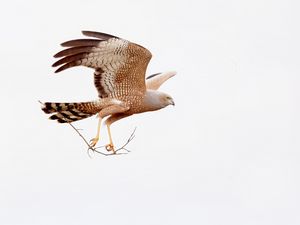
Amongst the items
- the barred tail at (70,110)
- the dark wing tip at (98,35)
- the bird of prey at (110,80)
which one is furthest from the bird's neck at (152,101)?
the dark wing tip at (98,35)

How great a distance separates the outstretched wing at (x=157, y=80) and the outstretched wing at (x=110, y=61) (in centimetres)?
200

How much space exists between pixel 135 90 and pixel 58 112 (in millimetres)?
1507

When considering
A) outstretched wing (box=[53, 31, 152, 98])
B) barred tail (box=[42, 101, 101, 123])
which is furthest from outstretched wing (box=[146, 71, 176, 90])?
barred tail (box=[42, 101, 101, 123])

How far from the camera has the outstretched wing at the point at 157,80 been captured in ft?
66.3

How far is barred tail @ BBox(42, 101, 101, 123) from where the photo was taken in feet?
57.4

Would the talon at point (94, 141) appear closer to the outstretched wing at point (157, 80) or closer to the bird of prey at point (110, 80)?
the bird of prey at point (110, 80)

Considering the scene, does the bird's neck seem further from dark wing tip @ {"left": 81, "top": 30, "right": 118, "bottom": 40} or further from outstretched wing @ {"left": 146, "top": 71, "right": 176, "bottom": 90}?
outstretched wing @ {"left": 146, "top": 71, "right": 176, "bottom": 90}

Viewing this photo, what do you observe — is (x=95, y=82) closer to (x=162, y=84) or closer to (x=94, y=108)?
(x=94, y=108)

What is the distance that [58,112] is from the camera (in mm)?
17609

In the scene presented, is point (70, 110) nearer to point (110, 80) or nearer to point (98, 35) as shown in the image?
point (110, 80)

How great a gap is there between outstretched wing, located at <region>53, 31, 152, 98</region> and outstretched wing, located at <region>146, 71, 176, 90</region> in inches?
78.7

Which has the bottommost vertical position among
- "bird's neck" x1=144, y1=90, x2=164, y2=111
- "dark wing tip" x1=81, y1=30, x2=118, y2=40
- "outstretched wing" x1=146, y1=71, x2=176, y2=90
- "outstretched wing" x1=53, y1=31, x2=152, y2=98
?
"outstretched wing" x1=146, y1=71, x2=176, y2=90

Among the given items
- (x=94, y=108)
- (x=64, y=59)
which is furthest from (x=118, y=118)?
(x=64, y=59)

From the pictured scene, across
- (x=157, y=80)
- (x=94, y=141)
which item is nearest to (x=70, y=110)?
(x=94, y=141)
